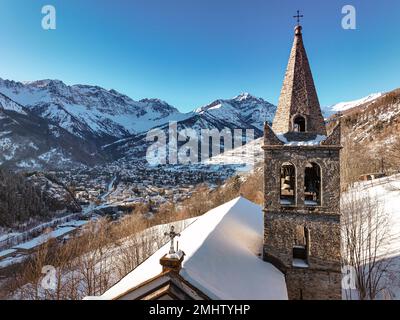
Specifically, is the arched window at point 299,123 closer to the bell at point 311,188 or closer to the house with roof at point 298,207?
the house with roof at point 298,207

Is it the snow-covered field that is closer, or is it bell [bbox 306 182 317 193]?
bell [bbox 306 182 317 193]

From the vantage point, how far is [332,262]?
11.9 meters

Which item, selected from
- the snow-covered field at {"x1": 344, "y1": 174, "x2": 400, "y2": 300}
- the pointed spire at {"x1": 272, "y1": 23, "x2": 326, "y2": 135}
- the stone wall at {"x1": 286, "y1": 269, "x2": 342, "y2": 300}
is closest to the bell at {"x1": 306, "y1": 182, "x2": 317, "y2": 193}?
the pointed spire at {"x1": 272, "y1": 23, "x2": 326, "y2": 135}

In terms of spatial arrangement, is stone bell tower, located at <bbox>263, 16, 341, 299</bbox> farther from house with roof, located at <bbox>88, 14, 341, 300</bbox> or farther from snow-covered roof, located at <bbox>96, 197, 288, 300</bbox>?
snow-covered roof, located at <bbox>96, 197, 288, 300</bbox>

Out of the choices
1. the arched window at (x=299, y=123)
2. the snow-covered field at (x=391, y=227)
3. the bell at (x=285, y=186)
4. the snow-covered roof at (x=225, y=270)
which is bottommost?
the snow-covered field at (x=391, y=227)

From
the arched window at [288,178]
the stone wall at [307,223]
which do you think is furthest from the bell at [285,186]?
the stone wall at [307,223]

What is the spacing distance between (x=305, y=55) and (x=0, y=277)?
5072 centimetres

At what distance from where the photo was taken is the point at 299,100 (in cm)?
1193

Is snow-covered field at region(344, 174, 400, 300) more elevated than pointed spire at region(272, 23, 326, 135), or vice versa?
pointed spire at region(272, 23, 326, 135)

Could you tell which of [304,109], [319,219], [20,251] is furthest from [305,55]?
[20,251]

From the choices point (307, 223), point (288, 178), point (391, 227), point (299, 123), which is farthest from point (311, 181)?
point (391, 227)

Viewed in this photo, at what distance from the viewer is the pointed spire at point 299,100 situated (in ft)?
39.0

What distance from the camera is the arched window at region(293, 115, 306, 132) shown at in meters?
12.0
